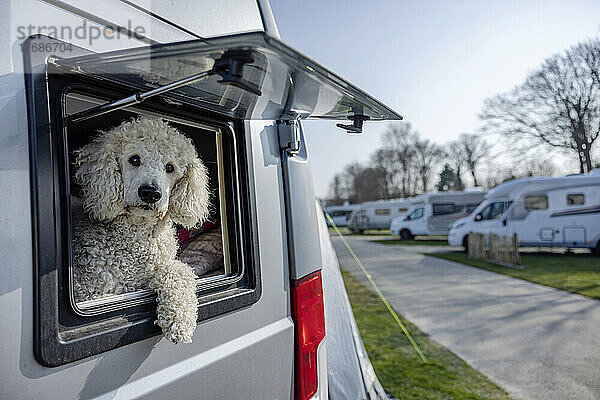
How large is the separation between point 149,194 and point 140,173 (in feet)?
0.30

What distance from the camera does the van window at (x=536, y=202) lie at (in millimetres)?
15617

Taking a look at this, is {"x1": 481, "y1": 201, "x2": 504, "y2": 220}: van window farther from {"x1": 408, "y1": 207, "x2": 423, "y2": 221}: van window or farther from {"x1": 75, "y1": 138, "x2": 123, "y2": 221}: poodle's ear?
{"x1": 75, "y1": 138, "x2": 123, "y2": 221}: poodle's ear

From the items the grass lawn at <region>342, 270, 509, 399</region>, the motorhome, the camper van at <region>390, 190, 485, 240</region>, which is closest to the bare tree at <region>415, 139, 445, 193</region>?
the motorhome

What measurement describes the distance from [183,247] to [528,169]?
28.3 metres

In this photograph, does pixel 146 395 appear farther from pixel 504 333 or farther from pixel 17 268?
pixel 504 333

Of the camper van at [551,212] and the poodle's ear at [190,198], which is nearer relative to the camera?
the poodle's ear at [190,198]

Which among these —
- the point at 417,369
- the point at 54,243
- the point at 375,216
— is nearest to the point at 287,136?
the point at 54,243

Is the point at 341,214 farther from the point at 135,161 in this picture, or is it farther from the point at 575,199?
the point at 135,161

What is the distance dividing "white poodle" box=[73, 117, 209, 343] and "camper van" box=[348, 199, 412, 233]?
33.1 meters

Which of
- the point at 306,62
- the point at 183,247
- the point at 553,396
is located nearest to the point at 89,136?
the point at 183,247

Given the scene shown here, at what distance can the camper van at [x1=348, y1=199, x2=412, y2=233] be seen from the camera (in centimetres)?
3431

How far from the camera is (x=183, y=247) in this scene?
2.04 m

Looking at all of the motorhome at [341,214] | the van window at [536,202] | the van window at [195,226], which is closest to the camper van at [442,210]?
the van window at [536,202]

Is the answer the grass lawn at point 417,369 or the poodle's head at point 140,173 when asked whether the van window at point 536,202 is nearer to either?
the grass lawn at point 417,369
